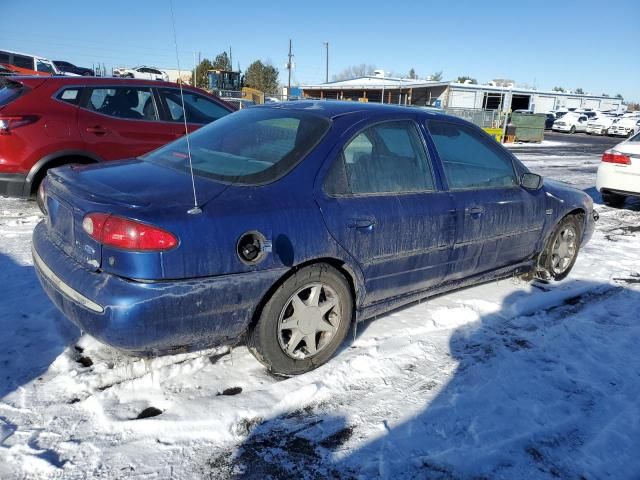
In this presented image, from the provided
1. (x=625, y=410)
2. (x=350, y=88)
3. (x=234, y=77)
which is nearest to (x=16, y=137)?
(x=625, y=410)

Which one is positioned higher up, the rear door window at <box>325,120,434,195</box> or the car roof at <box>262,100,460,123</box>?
the car roof at <box>262,100,460,123</box>

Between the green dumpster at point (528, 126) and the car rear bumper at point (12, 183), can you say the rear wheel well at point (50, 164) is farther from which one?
the green dumpster at point (528, 126)

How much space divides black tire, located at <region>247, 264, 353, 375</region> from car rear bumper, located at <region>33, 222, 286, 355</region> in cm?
10

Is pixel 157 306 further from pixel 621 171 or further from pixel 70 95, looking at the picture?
pixel 621 171

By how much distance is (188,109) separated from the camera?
270 inches

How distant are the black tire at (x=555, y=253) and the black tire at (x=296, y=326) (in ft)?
8.08

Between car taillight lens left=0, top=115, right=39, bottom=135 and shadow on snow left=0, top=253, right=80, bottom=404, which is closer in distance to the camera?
shadow on snow left=0, top=253, right=80, bottom=404

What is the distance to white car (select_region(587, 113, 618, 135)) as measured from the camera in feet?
114

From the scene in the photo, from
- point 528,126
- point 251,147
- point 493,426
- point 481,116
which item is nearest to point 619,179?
point 493,426

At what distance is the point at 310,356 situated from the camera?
307 cm

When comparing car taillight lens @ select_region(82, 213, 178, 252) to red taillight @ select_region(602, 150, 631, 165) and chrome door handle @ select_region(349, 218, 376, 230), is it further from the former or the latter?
red taillight @ select_region(602, 150, 631, 165)

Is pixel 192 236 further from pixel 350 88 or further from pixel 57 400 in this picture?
pixel 350 88

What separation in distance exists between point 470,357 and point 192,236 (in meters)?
2.01

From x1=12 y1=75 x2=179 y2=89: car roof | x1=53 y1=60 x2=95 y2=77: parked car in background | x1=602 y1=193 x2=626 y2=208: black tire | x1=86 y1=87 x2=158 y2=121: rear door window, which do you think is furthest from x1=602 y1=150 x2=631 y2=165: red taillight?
x1=53 y1=60 x2=95 y2=77: parked car in background
